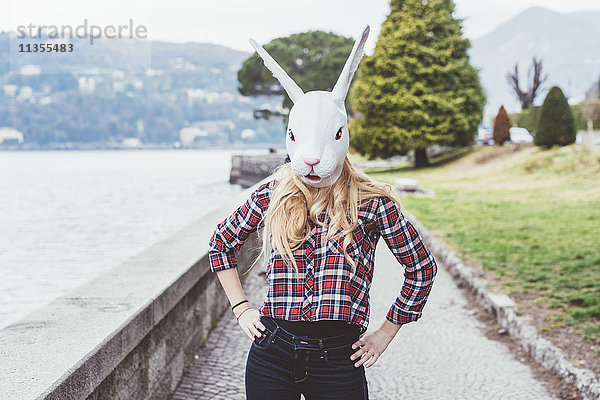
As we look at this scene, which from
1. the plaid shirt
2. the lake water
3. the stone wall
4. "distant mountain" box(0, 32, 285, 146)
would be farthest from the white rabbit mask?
"distant mountain" box(0, 32, 285, 146)

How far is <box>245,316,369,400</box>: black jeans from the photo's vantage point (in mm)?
2223

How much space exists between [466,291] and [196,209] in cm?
2921

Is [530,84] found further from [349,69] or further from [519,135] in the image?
[349,69]

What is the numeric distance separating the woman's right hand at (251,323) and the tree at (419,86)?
104 feet

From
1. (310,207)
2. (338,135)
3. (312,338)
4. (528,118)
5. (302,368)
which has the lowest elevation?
(302,368)

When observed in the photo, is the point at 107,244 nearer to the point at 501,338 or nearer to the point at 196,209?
the point at 196,209

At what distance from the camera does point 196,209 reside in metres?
36.3

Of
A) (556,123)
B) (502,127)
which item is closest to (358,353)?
(556,123)

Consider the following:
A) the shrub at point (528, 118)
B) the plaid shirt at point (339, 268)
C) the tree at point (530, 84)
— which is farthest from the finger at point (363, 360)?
the tree at point (530, 84)

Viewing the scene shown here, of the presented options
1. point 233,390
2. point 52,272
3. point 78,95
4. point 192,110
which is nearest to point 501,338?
point 233,390

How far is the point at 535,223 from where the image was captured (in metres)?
12.7

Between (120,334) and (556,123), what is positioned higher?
(556,123)

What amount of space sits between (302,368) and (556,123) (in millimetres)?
27305

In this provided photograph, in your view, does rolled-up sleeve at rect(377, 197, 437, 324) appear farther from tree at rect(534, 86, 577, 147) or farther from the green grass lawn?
tree at rect(534, 86, 577, 147)
